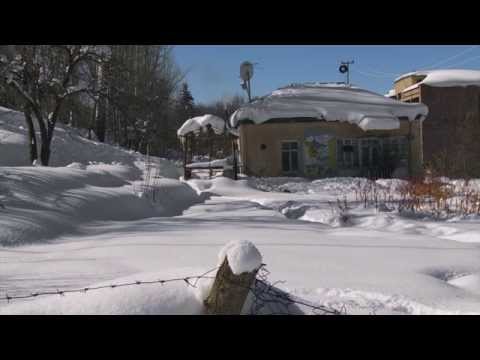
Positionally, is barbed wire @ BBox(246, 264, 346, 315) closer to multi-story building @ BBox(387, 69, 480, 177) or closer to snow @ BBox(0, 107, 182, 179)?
snow @ BBox(0, 107, 182, 179)

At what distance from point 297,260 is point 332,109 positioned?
15538 millimetres

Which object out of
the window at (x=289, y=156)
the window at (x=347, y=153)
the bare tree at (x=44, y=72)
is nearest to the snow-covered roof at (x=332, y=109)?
the window at (x=347, y=153)

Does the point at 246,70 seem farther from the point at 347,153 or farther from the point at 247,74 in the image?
the point at 347,153

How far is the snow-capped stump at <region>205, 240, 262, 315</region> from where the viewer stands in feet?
7.18

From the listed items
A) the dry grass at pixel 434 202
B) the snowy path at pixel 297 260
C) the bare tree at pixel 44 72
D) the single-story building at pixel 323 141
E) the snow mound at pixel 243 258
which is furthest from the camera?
the single-story building at pixel 323 141

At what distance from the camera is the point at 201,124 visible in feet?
66.8

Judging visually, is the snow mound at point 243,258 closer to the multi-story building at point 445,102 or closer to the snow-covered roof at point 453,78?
the multi-story building at point 445,102

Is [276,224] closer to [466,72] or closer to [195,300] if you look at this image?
[195,300]

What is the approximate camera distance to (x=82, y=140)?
23.3 meters

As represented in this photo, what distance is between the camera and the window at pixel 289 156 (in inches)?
752

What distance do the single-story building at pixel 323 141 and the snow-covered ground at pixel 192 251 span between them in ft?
29.0

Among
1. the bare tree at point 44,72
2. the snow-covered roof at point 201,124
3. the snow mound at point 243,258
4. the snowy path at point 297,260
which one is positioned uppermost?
the bare tree at point 44,72

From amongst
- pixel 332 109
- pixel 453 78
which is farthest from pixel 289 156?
pixel 453 78

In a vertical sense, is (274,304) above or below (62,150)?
below
